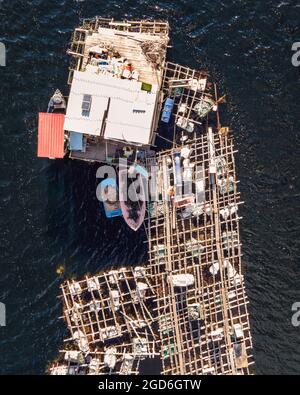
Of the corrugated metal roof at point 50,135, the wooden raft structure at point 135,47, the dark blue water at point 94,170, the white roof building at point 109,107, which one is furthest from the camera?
the dark blue water at point 94,170

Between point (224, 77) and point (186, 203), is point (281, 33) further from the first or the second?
Answer: point (186, 203)

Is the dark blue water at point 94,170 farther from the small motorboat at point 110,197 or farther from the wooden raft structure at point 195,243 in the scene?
the wooden raft structure at point 195,243

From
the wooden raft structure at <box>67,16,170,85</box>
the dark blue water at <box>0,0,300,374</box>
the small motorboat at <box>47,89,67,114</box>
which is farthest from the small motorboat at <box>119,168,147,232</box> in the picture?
the wooden raft structure at <box>67,16,170,85</box>

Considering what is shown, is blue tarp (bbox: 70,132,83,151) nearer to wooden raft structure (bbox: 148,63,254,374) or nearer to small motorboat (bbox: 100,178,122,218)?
small motorboat (bbox: 100,178,122,218)

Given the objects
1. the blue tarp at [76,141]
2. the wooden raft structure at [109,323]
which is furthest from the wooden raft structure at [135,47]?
the wooden raft structure at [109,323]

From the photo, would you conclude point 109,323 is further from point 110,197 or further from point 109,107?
point 109,107

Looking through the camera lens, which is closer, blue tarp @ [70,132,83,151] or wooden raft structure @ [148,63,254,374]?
blue tarp @ [70,132,83,151]

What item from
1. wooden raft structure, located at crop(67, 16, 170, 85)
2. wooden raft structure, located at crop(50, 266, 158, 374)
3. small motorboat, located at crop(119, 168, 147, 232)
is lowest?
wooden raft structure, located at crop(50, 266, 158, 374)
